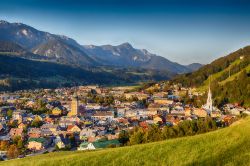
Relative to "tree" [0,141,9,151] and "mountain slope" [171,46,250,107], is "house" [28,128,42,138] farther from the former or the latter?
"mountain slope" [171,46,250,107]

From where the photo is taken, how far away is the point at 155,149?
1694cm

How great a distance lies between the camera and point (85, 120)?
359 ft

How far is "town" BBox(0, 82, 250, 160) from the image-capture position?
237 feet

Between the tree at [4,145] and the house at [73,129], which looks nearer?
the tree at [4,145]

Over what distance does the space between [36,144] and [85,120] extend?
36.1m

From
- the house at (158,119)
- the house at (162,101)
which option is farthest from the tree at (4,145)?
the house at (162,101)

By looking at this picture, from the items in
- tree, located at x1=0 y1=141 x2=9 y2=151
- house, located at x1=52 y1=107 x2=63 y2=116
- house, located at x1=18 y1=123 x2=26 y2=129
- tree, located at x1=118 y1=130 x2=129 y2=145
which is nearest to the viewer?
tree, located at x1=118 y1=130 x2=129 y2=145

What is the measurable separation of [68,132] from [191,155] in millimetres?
75275

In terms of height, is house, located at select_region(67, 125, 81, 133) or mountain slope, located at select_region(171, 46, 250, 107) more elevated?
mountain slope, located at select_region(171, 46, 250, 107)

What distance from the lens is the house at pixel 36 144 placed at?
2838 inches

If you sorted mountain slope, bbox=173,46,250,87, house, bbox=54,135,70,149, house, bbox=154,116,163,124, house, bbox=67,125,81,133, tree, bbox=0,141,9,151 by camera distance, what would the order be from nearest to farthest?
tree, bbox=0,141,9,151 → house, bbox=54,135,70,149 → house, bbox=67,125,81,133 → house, bbox=154,116,163,124 → mountain slope, bbox=173,46,250,87

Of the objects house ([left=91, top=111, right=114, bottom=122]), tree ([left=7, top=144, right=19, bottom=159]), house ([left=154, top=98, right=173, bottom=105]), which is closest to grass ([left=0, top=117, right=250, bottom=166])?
tree ([left=7, top=144, right=19, bottom=159])

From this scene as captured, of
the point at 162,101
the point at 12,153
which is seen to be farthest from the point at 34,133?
the point at 162,101

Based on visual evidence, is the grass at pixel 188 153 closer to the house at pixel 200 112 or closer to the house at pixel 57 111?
the house at pixel 200 112
